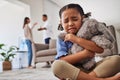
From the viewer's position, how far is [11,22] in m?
5.74

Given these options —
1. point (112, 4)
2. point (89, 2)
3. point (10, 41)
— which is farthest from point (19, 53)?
point (112, 4)

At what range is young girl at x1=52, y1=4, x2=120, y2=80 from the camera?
82 cm

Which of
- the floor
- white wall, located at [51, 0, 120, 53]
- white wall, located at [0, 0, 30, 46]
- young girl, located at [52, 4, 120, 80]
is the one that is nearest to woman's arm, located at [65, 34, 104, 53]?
young girl, located at [52, 4, 120, 80]

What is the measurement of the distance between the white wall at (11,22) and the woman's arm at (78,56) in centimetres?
463

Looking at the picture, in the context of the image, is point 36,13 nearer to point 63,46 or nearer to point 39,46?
point 39,46

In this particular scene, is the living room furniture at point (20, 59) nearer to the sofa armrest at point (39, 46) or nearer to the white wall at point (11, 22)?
the white wall at point (11, 22)

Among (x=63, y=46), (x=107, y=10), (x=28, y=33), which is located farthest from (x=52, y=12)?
(x=63, y=46)

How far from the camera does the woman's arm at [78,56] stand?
0.85 m

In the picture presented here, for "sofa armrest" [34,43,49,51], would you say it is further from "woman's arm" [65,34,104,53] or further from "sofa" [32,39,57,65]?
"woman's arm" [65,34,104,53]

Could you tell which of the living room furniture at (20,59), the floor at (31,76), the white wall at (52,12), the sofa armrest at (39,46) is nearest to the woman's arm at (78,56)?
the floor at (31,76)

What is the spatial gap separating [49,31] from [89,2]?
0.93 m

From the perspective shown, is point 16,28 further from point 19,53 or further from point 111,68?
point 111,68

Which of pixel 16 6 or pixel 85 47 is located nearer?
pixel 85 47

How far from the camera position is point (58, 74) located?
0.85m
